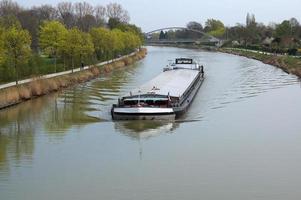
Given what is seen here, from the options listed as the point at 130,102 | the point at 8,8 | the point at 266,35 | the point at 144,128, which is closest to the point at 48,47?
the point at 130,102

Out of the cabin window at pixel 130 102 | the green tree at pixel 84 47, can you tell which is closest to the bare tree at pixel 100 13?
the green tree at pixel 84 47

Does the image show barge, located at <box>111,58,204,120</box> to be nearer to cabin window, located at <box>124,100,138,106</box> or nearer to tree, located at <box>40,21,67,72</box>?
cabin window, located at <box>124,100,138,106</box>

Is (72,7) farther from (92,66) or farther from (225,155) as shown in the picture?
(225,155)

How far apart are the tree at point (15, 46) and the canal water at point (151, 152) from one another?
111 inches

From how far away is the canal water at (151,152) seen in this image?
12.5 meters

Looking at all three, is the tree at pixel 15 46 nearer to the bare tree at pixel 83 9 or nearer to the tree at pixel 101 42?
the tree at pixel 101 42

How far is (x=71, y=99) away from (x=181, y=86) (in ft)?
17.4

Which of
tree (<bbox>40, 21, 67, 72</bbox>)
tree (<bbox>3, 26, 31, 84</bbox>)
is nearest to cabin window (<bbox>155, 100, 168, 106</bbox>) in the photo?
tree (<bbox>3, 26, 31, 84</bbox>)

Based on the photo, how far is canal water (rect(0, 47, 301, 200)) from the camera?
12.5 metres

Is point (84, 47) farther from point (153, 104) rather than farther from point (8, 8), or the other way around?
point (8, 8)

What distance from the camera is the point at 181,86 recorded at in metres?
27.0

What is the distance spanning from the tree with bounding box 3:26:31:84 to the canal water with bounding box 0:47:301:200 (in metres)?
2.81

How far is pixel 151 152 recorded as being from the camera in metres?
15.9

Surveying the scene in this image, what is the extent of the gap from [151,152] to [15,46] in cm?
1342
